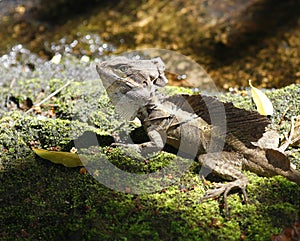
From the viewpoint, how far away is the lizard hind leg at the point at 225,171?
3.30m

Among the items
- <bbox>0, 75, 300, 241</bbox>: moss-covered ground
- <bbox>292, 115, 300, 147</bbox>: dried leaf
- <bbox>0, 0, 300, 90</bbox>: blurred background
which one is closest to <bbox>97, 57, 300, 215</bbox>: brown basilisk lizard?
<bbox>0, 75, 300, 241</bbox>: moss-covered ground

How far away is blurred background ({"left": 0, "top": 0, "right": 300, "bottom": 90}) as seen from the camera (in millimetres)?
5992

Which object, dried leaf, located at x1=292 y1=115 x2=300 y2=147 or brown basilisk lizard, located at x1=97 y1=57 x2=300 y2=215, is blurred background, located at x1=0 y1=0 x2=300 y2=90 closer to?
dried leaf, located at x1=292 y1=115 x2=300 y2=147

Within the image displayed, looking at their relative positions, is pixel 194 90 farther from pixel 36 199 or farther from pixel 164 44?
pixel 36 199

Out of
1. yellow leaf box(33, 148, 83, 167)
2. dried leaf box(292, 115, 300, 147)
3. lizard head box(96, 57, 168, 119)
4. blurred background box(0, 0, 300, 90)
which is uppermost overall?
lizard head box(96, 57, 168, 119)

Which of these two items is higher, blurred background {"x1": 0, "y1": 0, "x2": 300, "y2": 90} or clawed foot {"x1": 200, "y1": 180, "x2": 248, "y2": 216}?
clawed foot {"x1": 200, "y1": 180, "x2": 248, "y2": 216}

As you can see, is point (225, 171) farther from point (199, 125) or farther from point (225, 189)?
point (199, 125)

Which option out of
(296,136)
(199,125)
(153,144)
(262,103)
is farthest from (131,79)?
(296,136)

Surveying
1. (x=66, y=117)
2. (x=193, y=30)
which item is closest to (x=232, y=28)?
(x=193, y=30)

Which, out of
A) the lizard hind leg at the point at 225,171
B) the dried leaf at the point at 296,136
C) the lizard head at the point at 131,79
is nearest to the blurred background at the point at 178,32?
the dried leaf at the point at 296,136

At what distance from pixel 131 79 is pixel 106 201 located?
990 millimetres

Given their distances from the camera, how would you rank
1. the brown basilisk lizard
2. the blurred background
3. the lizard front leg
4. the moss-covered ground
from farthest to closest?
the blurred background
the lizard front leg
the brown basilisk lizard
the moss-covered ground

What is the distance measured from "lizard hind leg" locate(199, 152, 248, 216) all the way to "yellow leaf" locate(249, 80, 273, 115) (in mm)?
795

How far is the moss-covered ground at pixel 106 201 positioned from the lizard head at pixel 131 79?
1.40 ft
